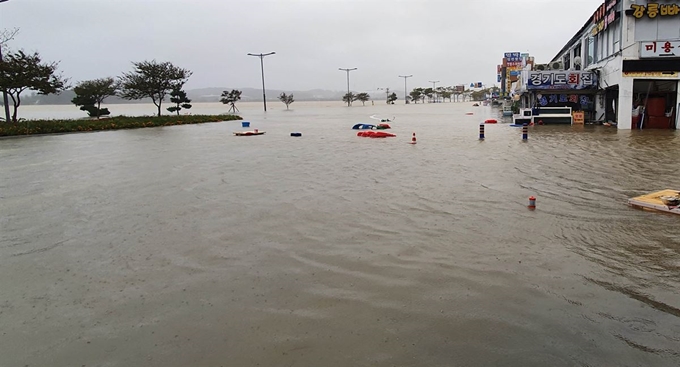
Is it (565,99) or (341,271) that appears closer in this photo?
(341,271)

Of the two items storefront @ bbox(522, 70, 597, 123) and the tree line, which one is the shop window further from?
the tree line

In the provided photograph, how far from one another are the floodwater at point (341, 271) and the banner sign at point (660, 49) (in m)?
16.3

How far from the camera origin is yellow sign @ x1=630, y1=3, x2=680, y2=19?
24766mm

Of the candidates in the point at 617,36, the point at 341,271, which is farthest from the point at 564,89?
the point at 341,271

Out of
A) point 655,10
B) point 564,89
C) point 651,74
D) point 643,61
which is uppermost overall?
point 655,10

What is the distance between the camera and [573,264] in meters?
5.74

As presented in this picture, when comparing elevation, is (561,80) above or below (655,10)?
below

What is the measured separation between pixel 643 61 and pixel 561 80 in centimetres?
633

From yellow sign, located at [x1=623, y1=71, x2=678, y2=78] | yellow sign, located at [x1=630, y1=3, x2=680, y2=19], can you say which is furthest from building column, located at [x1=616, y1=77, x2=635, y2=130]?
yellow sign, located at [x1=630, y1=3, x2=680, y2=19]

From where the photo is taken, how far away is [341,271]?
5.66 meters

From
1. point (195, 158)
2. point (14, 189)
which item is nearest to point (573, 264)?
point (14, 189)

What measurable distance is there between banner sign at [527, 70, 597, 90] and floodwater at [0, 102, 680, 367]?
20.8 m

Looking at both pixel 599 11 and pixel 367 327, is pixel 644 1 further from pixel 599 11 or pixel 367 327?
pixel 367 327

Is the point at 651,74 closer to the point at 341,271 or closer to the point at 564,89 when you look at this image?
the point at 564,89
